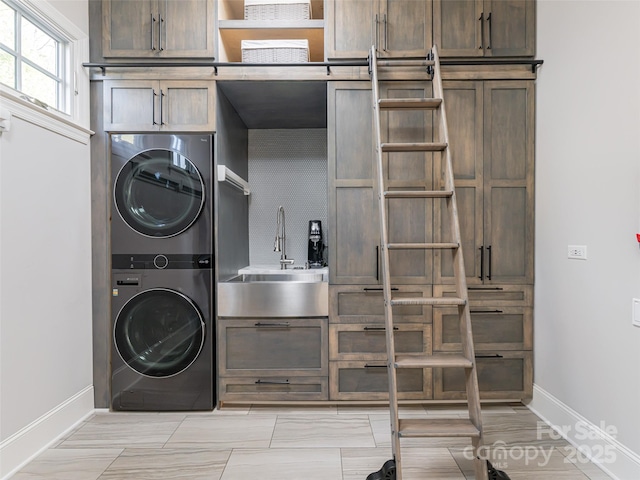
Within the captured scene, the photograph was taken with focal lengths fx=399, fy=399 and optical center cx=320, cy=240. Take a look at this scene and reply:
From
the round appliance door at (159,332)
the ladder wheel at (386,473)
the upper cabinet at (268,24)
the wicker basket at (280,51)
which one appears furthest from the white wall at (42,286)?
the ladder wheel at (386,473)

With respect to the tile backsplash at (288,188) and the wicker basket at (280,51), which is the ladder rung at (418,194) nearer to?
the wicker basket at (280,51)

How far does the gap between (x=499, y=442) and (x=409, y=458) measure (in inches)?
21.6

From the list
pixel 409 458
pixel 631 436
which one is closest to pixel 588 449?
pixel 631 436

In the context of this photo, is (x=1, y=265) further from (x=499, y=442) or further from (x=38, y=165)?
(x=499, y=442)

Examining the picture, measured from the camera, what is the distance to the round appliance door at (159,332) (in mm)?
2596

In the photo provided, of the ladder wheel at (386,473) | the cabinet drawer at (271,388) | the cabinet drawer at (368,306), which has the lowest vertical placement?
the ladder wheel at (386,473)

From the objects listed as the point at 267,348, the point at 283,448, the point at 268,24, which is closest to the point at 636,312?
the point at 283,448

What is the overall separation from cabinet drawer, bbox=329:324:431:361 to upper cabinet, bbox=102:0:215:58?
6.53ft

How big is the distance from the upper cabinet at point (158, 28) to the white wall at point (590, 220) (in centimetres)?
215

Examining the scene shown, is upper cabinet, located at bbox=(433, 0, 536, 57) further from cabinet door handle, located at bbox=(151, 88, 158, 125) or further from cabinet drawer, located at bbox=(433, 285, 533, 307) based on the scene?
cabinet door handle, located at bbox=(151, 88, 158, 125)

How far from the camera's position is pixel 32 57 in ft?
7.35

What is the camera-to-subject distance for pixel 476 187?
2.59m

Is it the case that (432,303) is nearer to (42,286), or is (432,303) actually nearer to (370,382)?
(370,382)

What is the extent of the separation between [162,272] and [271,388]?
1.04 m
